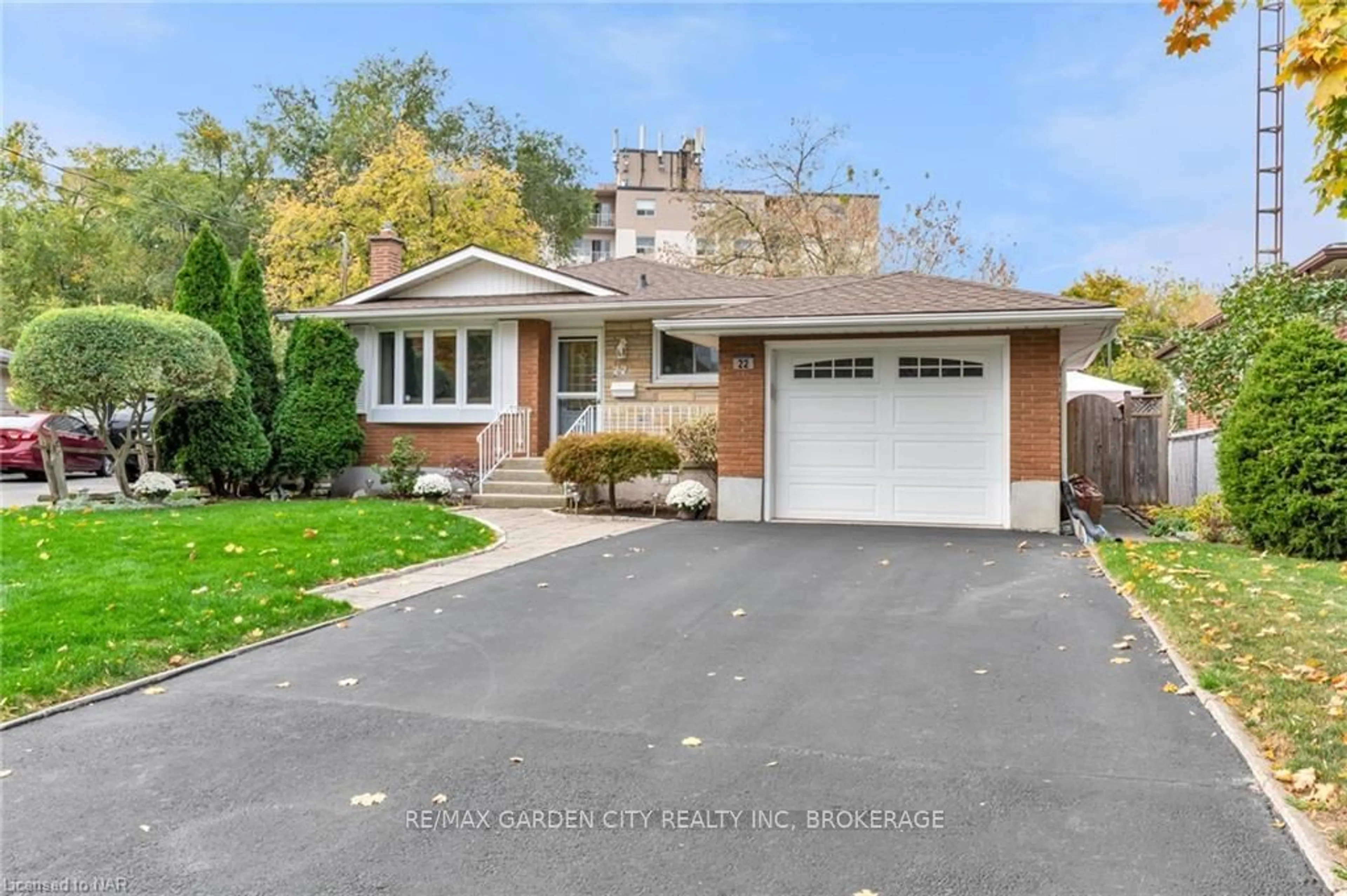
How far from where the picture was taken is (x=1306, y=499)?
27.7ft

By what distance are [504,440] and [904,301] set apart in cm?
710

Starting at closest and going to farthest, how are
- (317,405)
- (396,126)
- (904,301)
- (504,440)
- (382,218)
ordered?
(904,301) → (317,405) → (504,440) → (382,218) → (396,126)

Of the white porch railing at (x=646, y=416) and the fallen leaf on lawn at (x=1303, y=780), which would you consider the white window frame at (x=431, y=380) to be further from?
the fallen leaf on lawn at (x=1303, y=780)

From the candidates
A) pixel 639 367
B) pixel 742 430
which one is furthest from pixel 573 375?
pixel 742 430

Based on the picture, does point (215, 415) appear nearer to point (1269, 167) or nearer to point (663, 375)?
point (663, 375)

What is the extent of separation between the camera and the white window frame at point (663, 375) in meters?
15.0

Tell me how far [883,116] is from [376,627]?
21289 mm

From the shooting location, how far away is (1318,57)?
3.06 m

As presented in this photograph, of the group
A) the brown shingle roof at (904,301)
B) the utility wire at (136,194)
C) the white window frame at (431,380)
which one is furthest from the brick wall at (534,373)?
the utility wire at (136,194)

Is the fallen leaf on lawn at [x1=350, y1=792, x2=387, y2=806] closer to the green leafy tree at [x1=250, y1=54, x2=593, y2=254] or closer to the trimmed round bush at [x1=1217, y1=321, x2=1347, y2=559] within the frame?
the trimmed round bush at [x1=1217, y1=321, x2=1347, y2=559]

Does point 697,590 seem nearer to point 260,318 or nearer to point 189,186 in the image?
point 260,318

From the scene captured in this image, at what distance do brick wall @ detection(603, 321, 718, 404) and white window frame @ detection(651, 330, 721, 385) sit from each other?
2cm

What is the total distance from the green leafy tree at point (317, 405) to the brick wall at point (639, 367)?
4439 mm

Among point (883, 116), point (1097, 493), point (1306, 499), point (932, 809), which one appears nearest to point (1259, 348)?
point (1097, 493)
